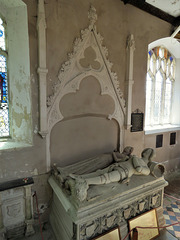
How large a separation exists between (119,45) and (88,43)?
0.78m

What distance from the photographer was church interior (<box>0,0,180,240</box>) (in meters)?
2.20

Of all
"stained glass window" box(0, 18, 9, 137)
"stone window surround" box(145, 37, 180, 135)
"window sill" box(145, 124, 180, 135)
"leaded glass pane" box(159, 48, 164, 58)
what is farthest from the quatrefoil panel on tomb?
"leaded glass pane" box(159, 48, 164, 58)

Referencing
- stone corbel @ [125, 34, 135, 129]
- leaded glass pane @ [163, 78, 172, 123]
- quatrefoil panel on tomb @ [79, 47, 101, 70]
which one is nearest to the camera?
quatrefoil panel on tomb @ [79, 47, 101, 70]

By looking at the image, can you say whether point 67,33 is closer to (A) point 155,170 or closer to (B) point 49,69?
(B) point 49,69

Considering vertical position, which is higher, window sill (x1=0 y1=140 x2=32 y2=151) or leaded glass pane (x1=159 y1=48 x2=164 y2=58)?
leaded glass pane (x1=159 y1=48 x2=164 y2=58)

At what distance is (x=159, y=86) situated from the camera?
4.76 meters

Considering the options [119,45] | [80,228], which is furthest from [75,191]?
[119,45]

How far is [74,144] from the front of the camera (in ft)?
9.44

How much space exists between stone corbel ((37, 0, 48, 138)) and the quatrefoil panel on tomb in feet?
2.37

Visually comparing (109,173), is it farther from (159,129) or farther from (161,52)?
(161,52)

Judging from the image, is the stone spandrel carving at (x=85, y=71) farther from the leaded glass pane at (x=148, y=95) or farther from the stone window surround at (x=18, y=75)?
the leaded glass pane at (x=148, y=95)

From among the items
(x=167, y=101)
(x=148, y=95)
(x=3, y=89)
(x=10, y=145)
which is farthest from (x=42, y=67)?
(x=167, y=101)

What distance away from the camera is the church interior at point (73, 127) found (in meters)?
2.20

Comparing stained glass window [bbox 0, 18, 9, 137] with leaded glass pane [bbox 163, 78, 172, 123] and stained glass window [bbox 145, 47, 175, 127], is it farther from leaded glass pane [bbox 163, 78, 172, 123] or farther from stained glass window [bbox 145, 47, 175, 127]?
leaded glass pane [bbox 163, 78, 172, 123]
